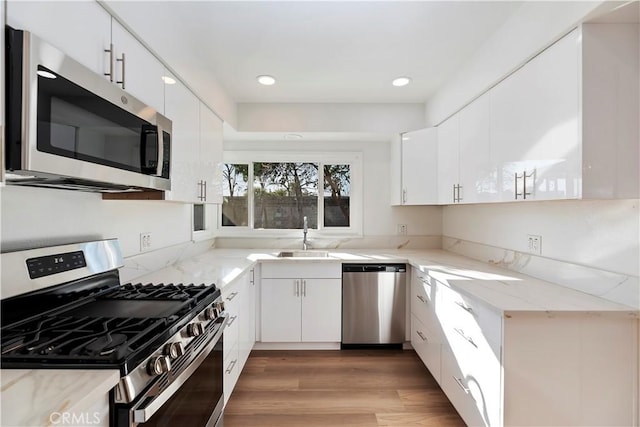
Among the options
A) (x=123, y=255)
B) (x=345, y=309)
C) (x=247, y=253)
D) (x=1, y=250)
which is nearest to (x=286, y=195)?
(x=247, y=253)

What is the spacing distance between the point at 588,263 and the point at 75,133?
2.31 meters

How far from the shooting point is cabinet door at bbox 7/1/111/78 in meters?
0.90

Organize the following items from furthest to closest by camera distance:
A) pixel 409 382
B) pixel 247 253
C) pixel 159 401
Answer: pixel 247 253, pixel 409 382, pixel 159 401

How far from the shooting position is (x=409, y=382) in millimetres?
2393

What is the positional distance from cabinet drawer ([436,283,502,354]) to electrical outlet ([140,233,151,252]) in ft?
6.42

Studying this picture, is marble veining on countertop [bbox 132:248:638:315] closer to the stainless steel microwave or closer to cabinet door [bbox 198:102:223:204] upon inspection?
cabinet door [bbox 198:102:223:204]

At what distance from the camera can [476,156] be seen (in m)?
2.22

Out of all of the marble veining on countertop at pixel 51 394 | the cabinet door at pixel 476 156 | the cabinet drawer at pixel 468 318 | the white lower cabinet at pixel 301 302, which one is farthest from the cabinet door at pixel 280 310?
the marble veining on countertop at pixel 51 394

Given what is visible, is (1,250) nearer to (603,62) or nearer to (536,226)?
(603,62)

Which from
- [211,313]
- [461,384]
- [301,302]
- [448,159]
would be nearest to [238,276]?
[211,313]

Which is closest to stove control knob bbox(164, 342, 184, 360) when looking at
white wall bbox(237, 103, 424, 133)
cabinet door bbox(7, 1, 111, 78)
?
cabinet door bbox(7, 1, 111, 78)

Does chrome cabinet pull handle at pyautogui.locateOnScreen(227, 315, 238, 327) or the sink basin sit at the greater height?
the sink basin

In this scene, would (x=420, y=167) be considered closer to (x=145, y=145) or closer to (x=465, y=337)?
(x=465, y=337)

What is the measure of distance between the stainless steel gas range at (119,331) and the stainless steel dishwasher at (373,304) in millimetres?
1470
